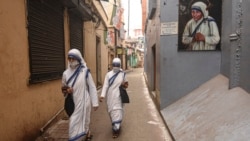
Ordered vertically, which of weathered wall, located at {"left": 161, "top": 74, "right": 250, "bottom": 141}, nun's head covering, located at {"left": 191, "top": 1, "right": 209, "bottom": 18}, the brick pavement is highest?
nun's head covering, located at {"left": 191, "top": 1, "right": 209, "bottom": 18}

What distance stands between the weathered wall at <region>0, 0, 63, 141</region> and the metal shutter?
0.90 ft

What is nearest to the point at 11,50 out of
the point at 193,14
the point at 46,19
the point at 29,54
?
the point at 29,54

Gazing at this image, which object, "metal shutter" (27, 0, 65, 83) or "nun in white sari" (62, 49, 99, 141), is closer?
"nun in white sari" (62, 49, 99, 141)

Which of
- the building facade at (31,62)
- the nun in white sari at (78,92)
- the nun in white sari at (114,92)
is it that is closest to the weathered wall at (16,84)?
the building facade at (31,62)

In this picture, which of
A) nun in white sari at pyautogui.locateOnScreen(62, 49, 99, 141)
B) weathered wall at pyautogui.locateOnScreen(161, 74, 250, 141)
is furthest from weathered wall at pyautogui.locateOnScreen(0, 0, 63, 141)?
weathered wall at pyautogui.locateOnScreen(161, 74, 250, 141)

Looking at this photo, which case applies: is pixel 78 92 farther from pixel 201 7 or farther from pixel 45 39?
pixel 201 7

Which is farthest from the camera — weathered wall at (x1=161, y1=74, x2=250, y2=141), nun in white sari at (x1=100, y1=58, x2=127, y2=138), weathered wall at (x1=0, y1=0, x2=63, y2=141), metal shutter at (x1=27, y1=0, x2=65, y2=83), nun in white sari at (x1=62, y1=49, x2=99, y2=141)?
nun in white sari at (x1=100, y1=58, x2=127, y2=138)

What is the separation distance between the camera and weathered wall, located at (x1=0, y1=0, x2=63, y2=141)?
12.7ft

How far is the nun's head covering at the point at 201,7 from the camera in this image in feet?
20.7

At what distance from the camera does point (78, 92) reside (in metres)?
4.45

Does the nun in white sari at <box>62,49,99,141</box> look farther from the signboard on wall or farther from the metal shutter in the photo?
the signboard on wall

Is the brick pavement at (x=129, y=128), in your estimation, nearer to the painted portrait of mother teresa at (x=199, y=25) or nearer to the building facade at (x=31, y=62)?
the building facade at (x=31, y=62)

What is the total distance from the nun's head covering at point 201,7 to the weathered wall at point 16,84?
399 cm

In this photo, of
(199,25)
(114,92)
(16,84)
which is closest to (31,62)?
(16,84)
